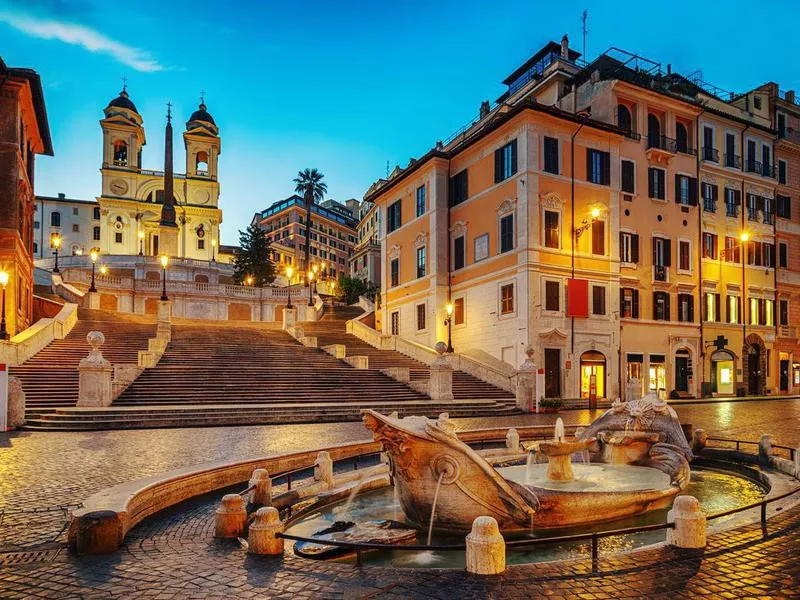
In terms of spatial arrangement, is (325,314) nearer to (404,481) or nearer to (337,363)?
(337,363)

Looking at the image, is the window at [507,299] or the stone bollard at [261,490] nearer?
the stone bollard at [261,490]

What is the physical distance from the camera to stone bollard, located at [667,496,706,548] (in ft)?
19.9

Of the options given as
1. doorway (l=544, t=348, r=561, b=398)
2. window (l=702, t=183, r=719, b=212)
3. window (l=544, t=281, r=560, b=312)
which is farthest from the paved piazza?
window (l=702, t=183, r=719, b=212)

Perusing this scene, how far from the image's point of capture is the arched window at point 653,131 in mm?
34031

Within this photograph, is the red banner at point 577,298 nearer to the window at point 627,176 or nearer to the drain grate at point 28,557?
the window at point 627,176

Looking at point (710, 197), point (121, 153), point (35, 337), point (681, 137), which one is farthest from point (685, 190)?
point (121, 153)

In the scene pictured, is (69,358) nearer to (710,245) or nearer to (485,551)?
(485,551)

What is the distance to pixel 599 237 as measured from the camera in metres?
31.7

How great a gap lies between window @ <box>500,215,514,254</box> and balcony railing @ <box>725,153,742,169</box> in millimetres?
16870

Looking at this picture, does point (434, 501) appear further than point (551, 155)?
No

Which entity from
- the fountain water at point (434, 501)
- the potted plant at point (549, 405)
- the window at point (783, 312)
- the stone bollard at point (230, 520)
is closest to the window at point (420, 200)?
the potted plant at point (549, 405)

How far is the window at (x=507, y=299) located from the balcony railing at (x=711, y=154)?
645 inches

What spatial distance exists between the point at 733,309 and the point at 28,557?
131ft

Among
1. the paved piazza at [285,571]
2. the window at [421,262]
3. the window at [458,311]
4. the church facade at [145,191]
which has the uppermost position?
the church facade at [145,191]
